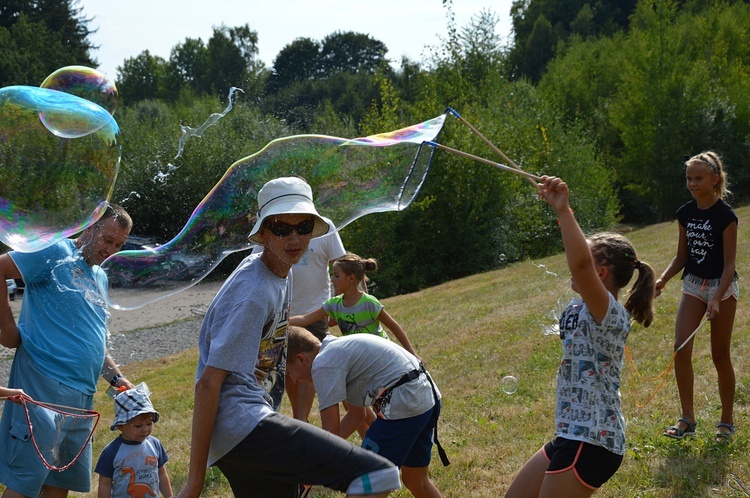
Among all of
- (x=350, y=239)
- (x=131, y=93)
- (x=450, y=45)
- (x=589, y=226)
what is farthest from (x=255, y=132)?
(x=131, y=93)

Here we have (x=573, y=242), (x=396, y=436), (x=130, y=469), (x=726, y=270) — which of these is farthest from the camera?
(x=726, y=270)

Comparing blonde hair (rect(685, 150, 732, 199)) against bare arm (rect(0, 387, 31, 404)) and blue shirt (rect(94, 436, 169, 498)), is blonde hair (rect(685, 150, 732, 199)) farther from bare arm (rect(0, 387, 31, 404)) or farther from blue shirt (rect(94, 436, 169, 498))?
bare arm (rect(0, 387, 31, 404))

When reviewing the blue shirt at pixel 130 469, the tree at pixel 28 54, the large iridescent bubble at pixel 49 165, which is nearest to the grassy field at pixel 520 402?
the blue shirt at pixel 130 469

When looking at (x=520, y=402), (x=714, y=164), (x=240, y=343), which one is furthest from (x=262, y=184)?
→ (x=520, y=402)

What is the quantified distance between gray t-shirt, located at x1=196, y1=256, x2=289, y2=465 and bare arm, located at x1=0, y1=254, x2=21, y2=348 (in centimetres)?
172

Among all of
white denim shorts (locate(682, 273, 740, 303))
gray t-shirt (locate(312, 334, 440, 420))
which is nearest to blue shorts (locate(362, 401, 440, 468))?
gray t-shirt (locate(312, 334, 440, 420))

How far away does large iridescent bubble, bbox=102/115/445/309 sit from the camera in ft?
16.0

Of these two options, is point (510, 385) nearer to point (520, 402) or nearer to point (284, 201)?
point (520, 402)

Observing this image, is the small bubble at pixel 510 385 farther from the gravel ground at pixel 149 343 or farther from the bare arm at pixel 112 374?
the gravel ground at pixel 149 343

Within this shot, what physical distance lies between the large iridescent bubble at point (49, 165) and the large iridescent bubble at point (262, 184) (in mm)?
447

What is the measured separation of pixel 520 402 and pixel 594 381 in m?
3.49

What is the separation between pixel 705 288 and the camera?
5.39 m

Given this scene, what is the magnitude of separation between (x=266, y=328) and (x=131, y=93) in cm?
8411

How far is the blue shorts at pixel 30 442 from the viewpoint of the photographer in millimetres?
4102
